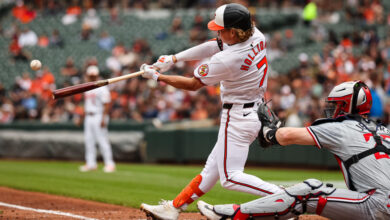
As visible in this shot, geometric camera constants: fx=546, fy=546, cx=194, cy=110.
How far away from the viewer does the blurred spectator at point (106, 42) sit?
906 inches

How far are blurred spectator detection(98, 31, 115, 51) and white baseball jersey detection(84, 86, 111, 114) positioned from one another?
9.91 metres

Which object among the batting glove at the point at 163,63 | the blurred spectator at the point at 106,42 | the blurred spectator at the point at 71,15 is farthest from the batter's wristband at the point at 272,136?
the blurred spectator at the point at 71,15

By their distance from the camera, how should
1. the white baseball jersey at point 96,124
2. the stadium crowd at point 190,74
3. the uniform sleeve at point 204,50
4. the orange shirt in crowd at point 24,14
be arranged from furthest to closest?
the orange shirt in crowd at point 24,14, the stadium crowd at point 190,74, the white baseball jersey at point 96,124, the uniform sleeve at point 204,50

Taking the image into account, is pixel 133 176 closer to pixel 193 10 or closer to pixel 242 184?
pixel 242 184

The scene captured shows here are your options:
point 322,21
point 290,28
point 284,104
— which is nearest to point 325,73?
point 284,104

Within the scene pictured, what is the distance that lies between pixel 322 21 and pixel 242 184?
15741 millimetres

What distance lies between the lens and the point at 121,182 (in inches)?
430

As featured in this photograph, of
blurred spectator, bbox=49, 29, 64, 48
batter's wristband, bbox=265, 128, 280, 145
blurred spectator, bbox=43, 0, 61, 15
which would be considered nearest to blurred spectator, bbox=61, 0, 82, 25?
blurred spectator, bbox=43, 0, 61, 15

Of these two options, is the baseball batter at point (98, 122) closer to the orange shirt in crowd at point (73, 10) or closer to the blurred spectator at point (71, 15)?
the blurred spectator at point (71, 15)

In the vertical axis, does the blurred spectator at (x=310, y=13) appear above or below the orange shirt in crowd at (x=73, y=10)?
below

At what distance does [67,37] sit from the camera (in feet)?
79.9

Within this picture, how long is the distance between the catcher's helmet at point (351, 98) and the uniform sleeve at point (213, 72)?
102cm

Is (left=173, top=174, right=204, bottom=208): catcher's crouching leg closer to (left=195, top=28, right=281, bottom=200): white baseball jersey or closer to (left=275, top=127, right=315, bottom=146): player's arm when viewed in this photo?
(left=195, top=28, right=281, bottom=200): white baseball jersey

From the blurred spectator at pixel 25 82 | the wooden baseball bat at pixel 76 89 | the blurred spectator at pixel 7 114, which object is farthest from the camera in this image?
the blurred spectator at pixel 25 82
